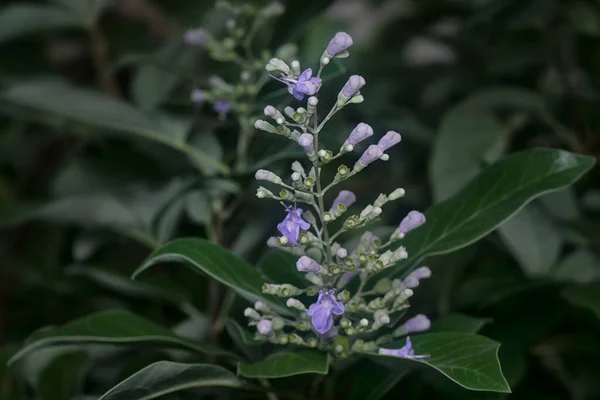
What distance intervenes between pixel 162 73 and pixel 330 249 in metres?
0.44

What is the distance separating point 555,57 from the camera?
3.31ft

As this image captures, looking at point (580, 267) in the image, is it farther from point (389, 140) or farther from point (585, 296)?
point (389, 140)

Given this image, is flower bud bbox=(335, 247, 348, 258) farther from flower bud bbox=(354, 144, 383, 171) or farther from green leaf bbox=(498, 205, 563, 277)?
green leaf bbox=(498, 205, 563, 277)

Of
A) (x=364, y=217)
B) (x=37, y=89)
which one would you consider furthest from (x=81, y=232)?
(x=364, y=217)

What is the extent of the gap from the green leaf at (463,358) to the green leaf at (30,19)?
655 mm

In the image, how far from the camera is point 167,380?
0.55m

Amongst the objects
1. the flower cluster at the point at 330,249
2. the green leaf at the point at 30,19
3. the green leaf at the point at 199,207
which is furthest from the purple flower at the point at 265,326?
the green leaf at the point at 30,19

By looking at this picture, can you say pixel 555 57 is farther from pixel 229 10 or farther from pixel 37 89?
pixel 37 89

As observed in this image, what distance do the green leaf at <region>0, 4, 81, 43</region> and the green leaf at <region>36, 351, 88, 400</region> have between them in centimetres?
44

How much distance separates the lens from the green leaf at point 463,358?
0.49 meters

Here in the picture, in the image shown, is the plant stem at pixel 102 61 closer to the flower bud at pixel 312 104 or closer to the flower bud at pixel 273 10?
→ the flower bud at pixel 273 10

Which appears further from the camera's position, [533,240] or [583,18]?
[583,18]

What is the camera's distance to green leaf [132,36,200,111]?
0.84m

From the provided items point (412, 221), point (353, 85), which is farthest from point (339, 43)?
point (412, 221)
